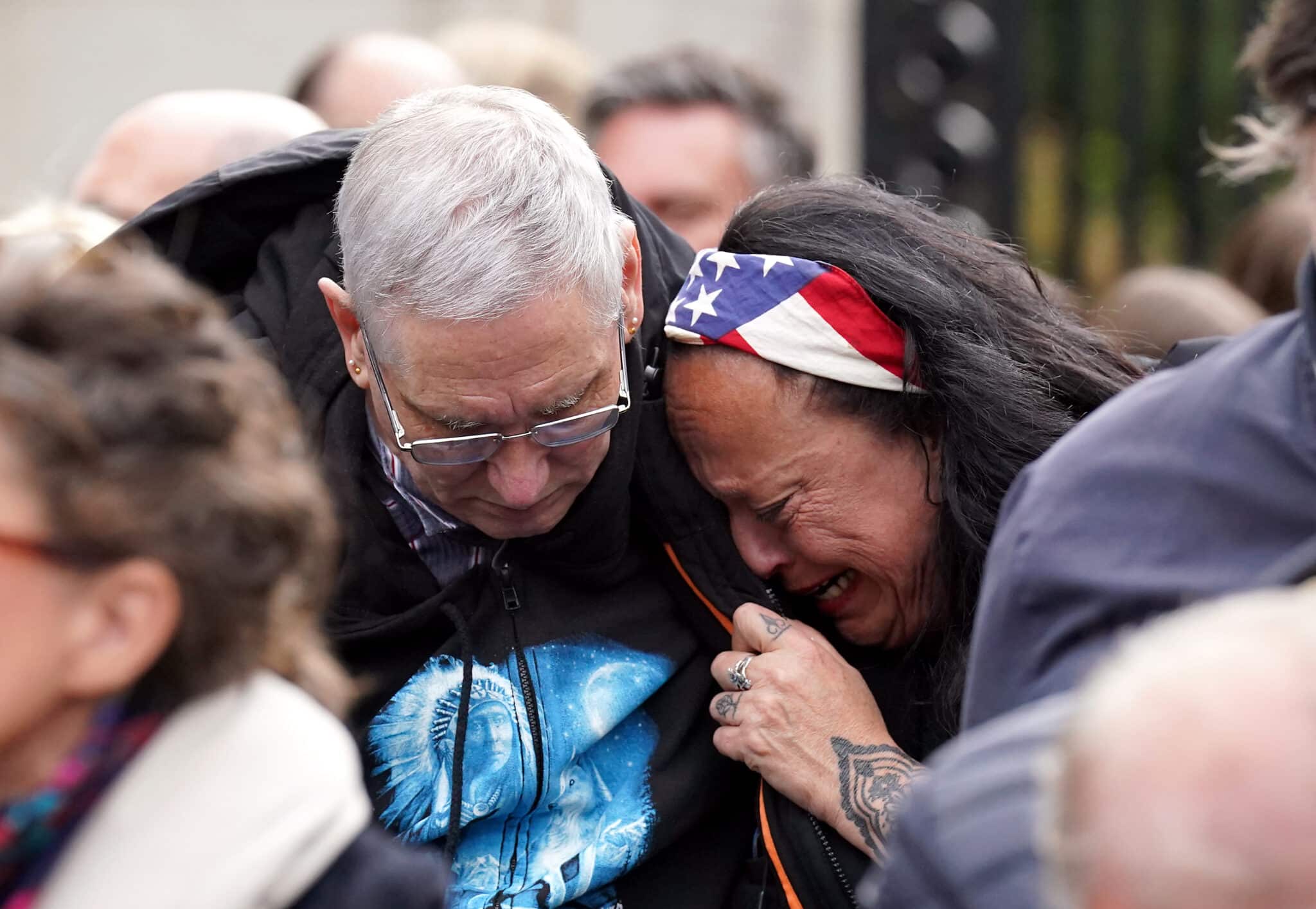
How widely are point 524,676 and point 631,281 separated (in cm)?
62

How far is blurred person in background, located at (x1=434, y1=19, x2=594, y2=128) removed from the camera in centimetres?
453

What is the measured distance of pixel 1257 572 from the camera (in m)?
1.58

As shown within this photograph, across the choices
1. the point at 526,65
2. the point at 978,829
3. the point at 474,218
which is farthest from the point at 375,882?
the point at 526,65

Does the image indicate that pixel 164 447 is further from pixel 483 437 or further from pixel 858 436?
pixel 858 436

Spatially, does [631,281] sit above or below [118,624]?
below

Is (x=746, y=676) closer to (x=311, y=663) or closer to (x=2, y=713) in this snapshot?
(x=311, y=663)

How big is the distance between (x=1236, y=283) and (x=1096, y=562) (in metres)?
3.30

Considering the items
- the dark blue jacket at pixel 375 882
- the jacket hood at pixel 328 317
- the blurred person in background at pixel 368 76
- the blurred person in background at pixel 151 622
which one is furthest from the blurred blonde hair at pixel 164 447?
the blurred person in background at pixel 368 76

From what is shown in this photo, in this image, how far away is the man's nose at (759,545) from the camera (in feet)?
7.96

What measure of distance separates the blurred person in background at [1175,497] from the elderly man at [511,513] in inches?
28.2

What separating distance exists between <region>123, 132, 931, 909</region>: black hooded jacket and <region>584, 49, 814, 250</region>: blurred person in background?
1546 mm

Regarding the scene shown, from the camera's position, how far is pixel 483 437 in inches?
86.7

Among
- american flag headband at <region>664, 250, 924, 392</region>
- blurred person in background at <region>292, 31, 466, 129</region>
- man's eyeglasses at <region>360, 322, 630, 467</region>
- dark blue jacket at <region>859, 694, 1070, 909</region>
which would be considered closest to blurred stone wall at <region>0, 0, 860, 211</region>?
blurred person in background at <region>292, 31, 466, 129</region>

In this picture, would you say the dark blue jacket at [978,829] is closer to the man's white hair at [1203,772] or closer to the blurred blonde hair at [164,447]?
the man's white hair at [1203,772]
